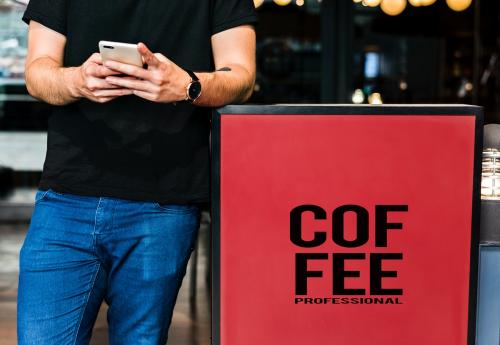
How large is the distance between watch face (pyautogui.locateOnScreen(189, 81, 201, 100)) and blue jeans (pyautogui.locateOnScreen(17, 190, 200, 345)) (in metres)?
0.28

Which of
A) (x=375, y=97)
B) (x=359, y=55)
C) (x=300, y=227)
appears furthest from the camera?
(x=375, y=97)

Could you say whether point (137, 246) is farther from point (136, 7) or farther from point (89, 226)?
point (136, 7)

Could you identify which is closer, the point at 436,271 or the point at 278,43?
the point at 436,271

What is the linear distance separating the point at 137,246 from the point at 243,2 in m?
0.58

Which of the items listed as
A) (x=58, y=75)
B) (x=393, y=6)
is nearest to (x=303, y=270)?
(x=58, y=75)

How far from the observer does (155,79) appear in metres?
1.42

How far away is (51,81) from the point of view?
1.58 metres

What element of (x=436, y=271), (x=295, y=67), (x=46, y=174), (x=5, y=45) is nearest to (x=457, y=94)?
(x=295, y=67)

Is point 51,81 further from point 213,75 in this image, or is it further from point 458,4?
point 458,4

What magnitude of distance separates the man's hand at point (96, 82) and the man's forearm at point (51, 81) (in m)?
0.03

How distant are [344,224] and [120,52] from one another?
727 millimetres

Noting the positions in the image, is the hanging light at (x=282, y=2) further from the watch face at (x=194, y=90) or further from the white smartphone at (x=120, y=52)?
the white smartphone at (x=120, y=52)

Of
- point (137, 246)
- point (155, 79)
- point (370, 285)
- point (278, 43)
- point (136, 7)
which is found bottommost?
point (370, 285)

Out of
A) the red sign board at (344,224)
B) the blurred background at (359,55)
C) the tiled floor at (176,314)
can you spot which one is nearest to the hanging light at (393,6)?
the blurred background at (359,55)
